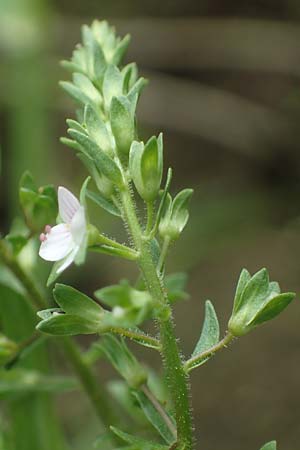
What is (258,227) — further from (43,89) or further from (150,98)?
(43,89)

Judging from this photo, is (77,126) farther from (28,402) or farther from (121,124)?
(28,402)

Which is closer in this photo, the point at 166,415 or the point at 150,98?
the point at 166,415

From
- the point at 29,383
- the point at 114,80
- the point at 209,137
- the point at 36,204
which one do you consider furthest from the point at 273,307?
the point at 209,137

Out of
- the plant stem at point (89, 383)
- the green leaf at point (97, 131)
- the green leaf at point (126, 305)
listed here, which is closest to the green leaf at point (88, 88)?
the green leaf at point (97, 131)

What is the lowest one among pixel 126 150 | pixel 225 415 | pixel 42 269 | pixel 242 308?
pixel 225 415

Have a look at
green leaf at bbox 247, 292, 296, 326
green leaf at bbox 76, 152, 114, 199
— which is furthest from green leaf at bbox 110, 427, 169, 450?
green leaf at bbox 76, 152, 114, 199

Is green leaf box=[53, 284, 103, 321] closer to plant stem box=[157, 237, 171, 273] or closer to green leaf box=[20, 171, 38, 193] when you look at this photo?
plant stem box=[157, 237, 171, 273]

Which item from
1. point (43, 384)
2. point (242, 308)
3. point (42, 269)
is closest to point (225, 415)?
point (42, 269)
